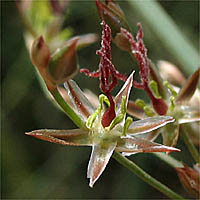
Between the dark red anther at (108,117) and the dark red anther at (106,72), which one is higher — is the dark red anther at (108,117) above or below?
below

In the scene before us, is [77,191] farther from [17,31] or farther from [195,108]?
[195,108]

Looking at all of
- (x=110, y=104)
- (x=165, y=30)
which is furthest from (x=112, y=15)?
(x=165, y=30)

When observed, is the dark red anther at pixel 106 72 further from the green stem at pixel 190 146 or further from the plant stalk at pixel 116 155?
the green stem at pixel 190 146

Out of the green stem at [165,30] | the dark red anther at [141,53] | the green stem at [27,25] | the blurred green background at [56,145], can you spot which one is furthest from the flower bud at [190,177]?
the blurred green background at [56,145]

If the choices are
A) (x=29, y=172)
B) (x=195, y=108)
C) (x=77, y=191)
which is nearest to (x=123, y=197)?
(x=77, y=191)

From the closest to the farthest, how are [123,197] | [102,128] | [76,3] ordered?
1. [102,128]
2. [123,197]
3. [76,3]

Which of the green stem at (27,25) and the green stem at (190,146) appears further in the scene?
the green stem at (27,25)

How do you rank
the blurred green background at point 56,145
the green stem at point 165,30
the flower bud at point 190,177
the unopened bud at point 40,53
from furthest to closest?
1. the blurred green background at point 56,145
2. the green stem at point 165,30
3. the flower bud at point 190,177
4. the unopened bud at point 40,53

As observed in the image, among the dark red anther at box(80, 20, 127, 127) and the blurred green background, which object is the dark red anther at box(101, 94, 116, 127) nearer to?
the dark red anther at box(80, 20, 127, 127)

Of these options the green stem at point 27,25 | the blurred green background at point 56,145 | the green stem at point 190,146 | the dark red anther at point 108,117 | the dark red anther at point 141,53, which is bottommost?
the blurred green background at point 56,145
